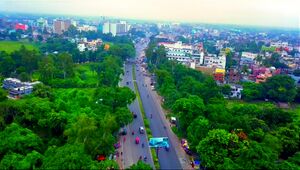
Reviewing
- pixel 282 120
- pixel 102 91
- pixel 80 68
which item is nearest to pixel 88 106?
pixel 102 91

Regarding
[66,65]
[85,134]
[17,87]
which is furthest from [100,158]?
[66,65]

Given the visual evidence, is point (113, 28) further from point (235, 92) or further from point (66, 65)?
point (235, 92)

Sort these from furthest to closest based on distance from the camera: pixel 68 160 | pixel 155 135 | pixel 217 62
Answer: pixel 217 62
pixel 155 135
pixel 68 160

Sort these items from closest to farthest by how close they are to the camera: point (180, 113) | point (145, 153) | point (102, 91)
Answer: point (145, 153)
point (180, 113)
point (102, 91)

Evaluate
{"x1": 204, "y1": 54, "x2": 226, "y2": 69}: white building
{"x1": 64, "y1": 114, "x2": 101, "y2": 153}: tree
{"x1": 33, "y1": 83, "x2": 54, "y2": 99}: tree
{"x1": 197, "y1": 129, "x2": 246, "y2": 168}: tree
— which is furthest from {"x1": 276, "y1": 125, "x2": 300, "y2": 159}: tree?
{"x1": 204, "y1": 54, "x2": 226, "y2": 69}: white building

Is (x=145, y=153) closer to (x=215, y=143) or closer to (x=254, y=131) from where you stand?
(x=215, y=143)

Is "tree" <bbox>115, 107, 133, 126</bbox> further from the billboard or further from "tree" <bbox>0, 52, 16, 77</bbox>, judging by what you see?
"tree" <bbox>0, 52, 16, 77</bbox>

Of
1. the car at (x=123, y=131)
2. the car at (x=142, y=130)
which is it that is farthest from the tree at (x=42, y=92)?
the car at (x=142, y=130)
